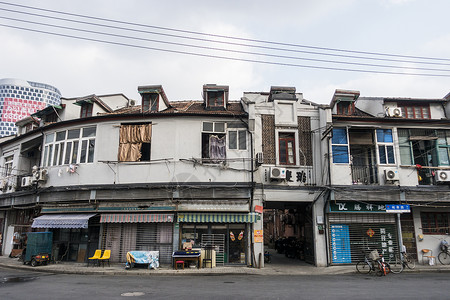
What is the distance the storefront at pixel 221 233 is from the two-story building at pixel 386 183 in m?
4.73

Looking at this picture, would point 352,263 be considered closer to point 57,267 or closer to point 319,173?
point 319,173

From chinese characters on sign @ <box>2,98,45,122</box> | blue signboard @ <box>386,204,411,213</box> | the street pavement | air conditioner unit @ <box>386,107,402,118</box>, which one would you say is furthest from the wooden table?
chinese characters on sign @ <box>2,98,45,122</box>

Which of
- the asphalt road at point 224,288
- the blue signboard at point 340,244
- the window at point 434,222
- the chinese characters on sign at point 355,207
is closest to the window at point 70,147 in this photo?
the asphalt road at point 224,288

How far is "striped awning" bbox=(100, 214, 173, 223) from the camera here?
1661 cm

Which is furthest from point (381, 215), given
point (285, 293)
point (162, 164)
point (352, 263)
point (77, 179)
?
point (77, 179)

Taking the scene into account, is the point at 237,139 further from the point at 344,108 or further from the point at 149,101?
the point at 344,108

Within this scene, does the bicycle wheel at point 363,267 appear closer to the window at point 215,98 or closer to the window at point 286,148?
the window at point 286,148

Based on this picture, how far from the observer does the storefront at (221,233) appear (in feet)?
54.3

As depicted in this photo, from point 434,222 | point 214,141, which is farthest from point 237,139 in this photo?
point 434,222

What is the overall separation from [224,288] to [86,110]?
15202 mm

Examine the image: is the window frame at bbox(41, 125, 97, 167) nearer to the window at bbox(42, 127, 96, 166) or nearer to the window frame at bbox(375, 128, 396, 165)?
the window at bbox(42, 127, 96, 166)

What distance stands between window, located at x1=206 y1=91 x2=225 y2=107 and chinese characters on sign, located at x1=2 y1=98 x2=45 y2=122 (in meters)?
108

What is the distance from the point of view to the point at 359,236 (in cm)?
1778

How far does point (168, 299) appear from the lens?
884cm
